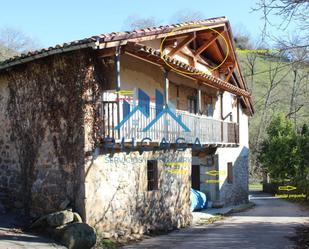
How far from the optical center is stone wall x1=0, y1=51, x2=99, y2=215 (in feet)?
40.2

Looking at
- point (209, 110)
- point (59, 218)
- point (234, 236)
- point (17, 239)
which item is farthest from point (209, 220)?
point (17, 239)

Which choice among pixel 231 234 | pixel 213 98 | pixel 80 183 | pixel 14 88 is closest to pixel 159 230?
pixel 231 234

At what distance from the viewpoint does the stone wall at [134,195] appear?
1232 centimetres

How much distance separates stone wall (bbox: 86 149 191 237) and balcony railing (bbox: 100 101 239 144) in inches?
32.3

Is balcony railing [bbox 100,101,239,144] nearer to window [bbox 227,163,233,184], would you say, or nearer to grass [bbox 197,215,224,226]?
grass [bbox 197,215,224,226]

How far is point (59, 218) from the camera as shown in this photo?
1139cm

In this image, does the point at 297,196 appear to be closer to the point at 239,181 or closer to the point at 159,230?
the point at 239,181

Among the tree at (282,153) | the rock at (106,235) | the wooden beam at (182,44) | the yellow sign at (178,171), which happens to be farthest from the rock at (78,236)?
the tree at (282,153)

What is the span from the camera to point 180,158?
1694cm

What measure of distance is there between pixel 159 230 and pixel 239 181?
12636mm

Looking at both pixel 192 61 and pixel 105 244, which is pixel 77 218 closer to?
pixel 105 244

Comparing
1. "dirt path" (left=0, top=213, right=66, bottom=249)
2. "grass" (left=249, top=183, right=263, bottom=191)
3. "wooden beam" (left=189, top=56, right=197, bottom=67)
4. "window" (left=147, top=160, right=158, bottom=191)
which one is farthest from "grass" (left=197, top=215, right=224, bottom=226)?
"grass" (left=249, top=183, right=263, bottom=191)

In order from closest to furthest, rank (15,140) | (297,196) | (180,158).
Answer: (15,140), (180,158), (297,196)

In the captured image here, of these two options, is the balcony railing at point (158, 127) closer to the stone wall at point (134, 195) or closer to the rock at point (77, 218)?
the stone wall at point (134, 195)
